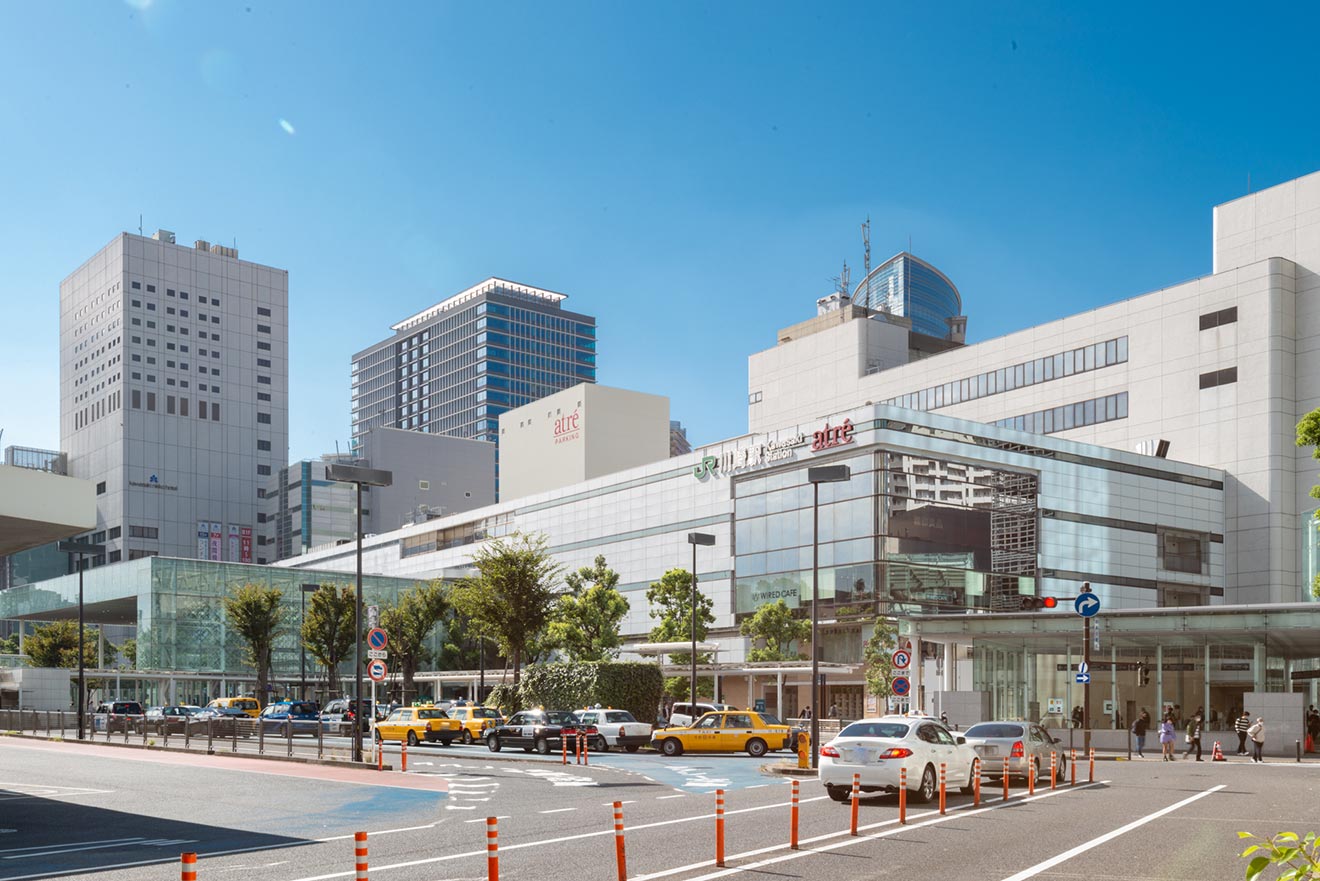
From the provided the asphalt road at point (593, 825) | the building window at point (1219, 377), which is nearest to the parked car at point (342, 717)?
the asphalt road at point (593, 825)

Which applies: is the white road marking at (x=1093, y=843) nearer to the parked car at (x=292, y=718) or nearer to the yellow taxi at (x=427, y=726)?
the yellow taxi at (x=427, y=726)

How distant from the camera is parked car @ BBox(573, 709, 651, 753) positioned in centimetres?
4428

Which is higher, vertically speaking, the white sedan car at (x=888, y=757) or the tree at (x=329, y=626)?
the white sedan car at (x=888, y=757)

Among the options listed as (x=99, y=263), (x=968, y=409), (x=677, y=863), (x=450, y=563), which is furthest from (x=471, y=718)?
(x=99, y=263)

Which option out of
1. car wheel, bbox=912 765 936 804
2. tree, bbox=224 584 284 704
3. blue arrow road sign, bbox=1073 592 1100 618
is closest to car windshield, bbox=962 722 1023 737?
car wheel, bbox=912 765 936 804

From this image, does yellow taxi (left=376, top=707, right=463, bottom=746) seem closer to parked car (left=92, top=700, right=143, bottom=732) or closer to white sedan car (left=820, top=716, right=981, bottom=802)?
parked car (left=92, top=700, right=143, bottom=732)

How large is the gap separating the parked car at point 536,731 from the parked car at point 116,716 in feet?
53.8

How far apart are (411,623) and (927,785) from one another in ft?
202

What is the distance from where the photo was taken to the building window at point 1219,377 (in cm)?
8112

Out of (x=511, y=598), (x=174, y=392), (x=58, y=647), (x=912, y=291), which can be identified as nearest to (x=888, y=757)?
(x=511, y=598)

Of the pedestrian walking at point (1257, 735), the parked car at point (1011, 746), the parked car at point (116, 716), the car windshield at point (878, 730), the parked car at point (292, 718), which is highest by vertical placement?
the car windshield at point (878, 730)

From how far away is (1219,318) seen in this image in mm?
81688

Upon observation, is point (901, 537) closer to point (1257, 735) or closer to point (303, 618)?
point (1257, 735)

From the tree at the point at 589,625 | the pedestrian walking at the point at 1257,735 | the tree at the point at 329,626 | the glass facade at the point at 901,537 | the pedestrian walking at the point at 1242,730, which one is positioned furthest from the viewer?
the tree at the point at 329,626
